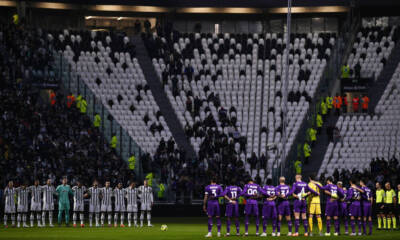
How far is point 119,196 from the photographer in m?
44.7

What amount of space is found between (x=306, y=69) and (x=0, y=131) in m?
22.5

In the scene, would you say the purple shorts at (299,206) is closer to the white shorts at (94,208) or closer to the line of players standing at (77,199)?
the line of players standing at (77,199)

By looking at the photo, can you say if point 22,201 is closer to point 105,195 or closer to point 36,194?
point 36,194

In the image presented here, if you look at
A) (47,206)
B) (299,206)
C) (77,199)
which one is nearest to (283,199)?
(299,206)

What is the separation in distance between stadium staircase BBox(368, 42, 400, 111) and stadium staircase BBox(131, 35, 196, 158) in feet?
41.6

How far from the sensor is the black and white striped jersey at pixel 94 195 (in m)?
44.2

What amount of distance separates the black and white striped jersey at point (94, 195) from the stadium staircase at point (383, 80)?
2395 centimetres

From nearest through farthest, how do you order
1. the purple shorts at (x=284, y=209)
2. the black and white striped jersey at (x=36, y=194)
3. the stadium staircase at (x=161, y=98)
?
the purple shorts at (x=284, y=209), the black and white striped jersey at (x=36, y=194), the stadium staircase at (x=161, y=98)

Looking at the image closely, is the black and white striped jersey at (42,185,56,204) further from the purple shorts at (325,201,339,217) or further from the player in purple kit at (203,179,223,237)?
the purple shorts at (325,201,339,217)

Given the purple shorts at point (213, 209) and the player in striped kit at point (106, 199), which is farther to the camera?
the player in striped kit at point (106, 199)

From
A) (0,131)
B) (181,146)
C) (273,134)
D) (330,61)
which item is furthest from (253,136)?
(0,131)

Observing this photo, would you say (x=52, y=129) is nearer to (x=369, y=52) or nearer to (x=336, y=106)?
(x=336, y=106)

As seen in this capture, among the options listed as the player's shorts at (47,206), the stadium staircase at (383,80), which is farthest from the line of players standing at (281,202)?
the stadium staircase at (383,80)

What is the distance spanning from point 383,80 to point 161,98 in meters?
15.0
